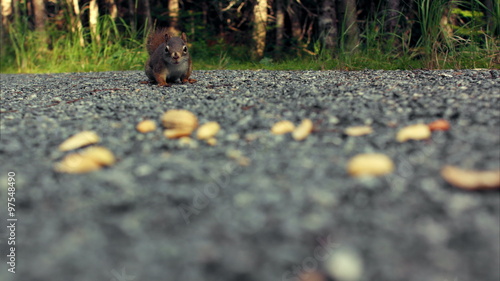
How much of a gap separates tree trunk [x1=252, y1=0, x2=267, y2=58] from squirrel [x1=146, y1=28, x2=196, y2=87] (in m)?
4.10

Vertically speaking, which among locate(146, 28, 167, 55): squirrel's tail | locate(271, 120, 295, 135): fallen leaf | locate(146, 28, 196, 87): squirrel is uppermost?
locate(146, 28, 167, 55): squirrel's tail

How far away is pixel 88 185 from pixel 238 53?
6.79 meters

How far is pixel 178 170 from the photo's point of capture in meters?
1.13

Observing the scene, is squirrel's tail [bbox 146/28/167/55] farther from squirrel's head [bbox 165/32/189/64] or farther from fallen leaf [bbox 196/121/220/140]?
fallen leaf [bbox 196/121/220/140]

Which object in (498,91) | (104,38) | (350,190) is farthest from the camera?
(104,38)

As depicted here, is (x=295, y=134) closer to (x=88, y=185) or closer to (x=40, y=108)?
Answer: (x=88, y=185)

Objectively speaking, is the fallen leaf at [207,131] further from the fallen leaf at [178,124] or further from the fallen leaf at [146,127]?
the fallen leaf at [146,127]

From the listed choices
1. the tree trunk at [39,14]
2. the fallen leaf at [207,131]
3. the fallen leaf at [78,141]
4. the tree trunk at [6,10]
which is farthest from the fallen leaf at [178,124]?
the tree trunk at [6,10]

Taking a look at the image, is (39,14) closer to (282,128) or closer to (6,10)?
(6,10)

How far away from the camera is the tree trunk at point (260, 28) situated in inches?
291

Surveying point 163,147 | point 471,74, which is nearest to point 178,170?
point 163,147

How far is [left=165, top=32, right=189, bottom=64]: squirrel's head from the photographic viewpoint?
3092mm

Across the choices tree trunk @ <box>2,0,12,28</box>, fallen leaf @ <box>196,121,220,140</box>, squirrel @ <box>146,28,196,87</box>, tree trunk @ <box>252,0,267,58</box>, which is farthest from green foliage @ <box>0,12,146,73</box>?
fallen leaf @ <box>196,121,220,140</box>

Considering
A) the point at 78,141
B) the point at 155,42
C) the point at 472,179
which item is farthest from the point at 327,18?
the point at 472,179
